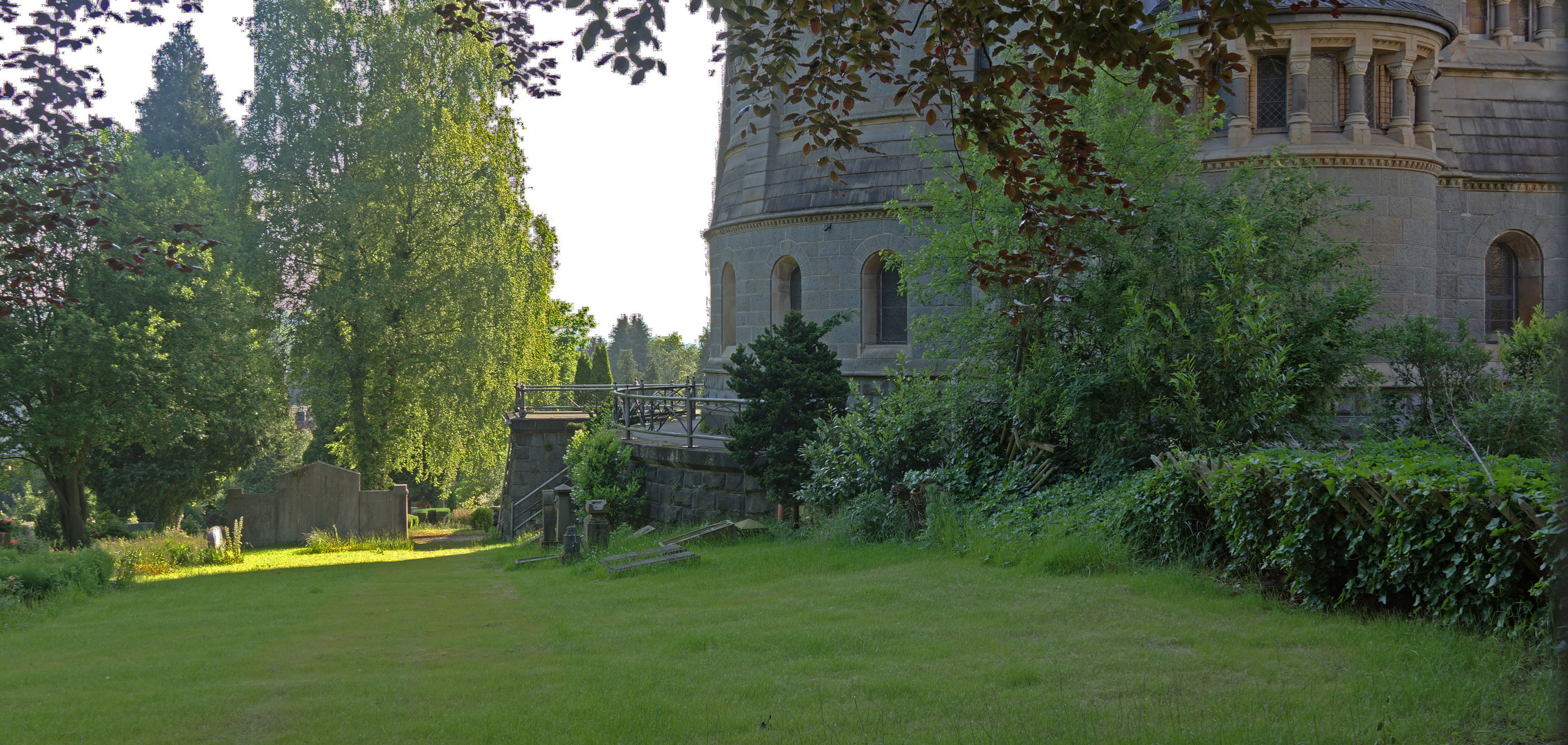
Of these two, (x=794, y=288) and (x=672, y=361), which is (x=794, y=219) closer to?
(x=794, y=288)

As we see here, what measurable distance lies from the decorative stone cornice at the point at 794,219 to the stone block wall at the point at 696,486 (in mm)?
5892

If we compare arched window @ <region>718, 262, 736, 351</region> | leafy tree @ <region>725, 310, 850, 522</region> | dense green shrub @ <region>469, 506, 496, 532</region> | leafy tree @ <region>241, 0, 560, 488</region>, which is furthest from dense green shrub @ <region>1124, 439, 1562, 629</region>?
dense green shrub @ <region>469, 506, 496, 532</region>

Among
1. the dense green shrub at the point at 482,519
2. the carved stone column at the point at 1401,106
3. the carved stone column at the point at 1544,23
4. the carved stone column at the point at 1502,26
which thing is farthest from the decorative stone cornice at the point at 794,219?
the dense green shrub at the point at 482,519

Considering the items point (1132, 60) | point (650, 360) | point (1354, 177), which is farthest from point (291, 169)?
point (650, 360)

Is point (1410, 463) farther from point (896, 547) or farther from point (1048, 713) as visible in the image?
point (896, 547)

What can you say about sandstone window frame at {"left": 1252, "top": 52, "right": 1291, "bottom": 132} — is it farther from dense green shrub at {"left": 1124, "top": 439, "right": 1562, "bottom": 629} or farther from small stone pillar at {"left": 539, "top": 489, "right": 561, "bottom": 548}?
small stone pillar at {"left": 539, "top": 489, "right": 561, "bottom": 548}

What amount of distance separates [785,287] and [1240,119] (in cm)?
928

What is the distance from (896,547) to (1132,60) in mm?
7139

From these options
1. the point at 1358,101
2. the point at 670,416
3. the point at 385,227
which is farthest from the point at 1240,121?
the point at 385,227

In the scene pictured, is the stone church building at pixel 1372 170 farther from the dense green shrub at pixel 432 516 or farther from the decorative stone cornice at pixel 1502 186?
the dense green shrub at pixel 432 516

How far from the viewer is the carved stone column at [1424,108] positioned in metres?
16.7

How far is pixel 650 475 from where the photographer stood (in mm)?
17516

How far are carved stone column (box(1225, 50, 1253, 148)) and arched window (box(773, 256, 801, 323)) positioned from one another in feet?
28.0

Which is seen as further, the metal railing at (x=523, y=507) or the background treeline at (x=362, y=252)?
the background treeline at (x=362, y=252)
